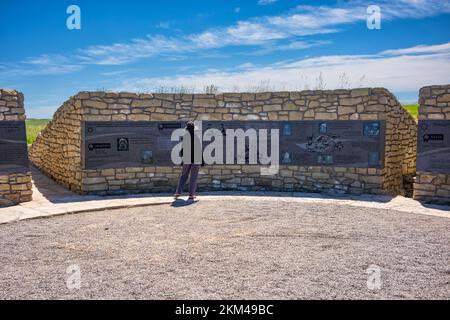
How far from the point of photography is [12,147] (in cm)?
877

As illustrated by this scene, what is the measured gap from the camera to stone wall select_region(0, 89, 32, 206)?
862 cm

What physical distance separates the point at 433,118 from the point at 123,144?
7.47 metres

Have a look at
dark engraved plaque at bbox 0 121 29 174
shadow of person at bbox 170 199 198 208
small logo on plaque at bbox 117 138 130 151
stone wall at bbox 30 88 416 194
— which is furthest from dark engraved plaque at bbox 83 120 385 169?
shadow of person at bbox 170 199 198 208

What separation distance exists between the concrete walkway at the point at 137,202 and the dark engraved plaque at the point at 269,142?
947 mm

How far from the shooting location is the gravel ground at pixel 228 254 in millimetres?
4355

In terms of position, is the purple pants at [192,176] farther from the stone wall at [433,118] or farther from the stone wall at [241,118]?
the stone wall at [433,118]

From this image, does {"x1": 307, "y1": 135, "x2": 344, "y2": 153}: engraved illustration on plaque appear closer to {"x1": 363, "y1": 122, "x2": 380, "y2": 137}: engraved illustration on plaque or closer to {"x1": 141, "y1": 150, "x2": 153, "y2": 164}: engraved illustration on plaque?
{"x1": 363, "y1": 122, "x2": 380, "y2": 137}: engraved illustration on plaque

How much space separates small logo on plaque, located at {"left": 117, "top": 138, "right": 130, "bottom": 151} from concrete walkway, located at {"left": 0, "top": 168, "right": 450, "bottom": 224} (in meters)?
1.26

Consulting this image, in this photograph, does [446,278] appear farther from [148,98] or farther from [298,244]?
[148,98]

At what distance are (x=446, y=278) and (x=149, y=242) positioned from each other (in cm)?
Answer: 401

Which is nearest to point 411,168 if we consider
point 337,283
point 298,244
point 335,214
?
point 335,214

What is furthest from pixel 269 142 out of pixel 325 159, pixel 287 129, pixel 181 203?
pixel 181 203

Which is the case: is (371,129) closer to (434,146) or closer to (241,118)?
(434,146)

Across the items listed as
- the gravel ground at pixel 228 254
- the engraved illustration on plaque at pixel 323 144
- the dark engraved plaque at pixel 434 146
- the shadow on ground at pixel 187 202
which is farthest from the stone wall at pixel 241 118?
the gravel ground at pixel 228 254
